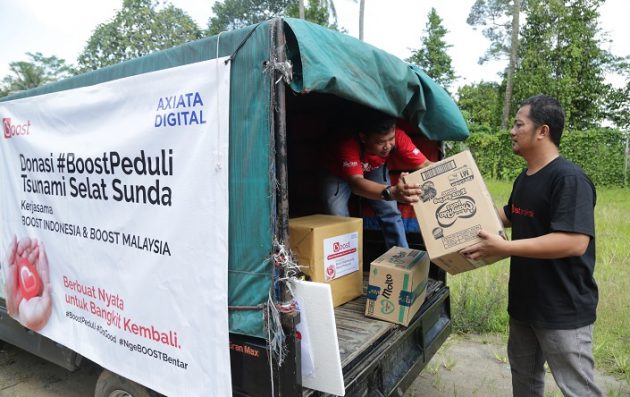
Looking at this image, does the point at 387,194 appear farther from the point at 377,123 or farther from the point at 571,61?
the point at 571,61

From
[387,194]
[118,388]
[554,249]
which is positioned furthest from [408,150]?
[118,388]

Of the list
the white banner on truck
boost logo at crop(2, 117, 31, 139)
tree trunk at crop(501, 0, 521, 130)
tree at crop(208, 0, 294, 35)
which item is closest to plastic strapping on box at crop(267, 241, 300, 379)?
the white banner on truck

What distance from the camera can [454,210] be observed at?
7.29 ft

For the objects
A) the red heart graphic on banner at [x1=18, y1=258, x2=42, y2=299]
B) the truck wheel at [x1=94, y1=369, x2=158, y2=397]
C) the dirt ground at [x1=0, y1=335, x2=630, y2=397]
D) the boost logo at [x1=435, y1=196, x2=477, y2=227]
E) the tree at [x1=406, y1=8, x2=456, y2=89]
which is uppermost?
the tree at [x1=406, y1=8, x2=456, y2=89]

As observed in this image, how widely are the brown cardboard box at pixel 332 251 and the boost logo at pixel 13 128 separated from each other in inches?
72.0

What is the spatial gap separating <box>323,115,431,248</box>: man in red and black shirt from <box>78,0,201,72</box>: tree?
68.2 ft

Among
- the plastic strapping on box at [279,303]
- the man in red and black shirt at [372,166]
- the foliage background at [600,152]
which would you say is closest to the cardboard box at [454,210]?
the man in red and black shirt at [372,166]

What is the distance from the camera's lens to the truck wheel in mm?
2246

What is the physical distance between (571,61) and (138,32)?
65.2ft

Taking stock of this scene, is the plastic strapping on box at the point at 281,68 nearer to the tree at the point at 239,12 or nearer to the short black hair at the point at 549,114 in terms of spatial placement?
the short black hair at the point at 549,114

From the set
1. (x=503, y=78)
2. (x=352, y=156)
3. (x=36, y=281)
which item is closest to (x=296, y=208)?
(x=352, y=156)

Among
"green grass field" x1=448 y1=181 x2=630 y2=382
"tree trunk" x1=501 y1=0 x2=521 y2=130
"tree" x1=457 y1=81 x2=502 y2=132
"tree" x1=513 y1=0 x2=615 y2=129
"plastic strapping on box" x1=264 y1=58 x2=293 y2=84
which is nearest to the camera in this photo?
"plastic strapping on box" x1=264 y1=58 x2=293 y2=84

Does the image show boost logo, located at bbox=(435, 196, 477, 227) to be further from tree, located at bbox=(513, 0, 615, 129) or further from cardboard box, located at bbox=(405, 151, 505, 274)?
tree, located at bbox=(513, 0, 615, 129)

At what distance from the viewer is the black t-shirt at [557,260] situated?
2.01 metres
